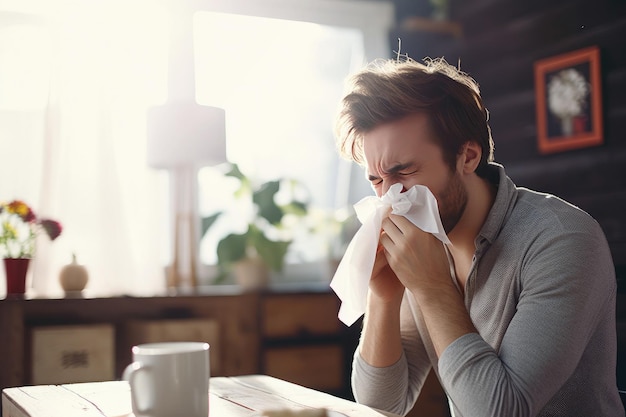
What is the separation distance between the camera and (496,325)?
1.42 m

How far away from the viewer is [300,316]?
10.5ft

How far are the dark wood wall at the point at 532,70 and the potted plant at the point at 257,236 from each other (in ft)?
3.39

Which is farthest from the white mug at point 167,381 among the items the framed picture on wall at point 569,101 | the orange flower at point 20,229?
the framed picture on wall at point 569,101

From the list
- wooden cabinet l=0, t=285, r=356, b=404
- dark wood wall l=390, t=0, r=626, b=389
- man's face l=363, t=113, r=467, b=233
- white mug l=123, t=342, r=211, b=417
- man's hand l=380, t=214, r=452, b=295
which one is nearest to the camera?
white mug l=123, t=342, r=211, b=417

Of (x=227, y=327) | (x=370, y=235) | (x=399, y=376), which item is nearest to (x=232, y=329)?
(x=227, y=327)

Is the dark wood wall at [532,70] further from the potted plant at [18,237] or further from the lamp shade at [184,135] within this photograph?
the potted plant at [18,237]

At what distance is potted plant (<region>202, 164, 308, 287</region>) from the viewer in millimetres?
3254

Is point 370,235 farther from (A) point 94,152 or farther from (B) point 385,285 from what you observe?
(A) point 94,152

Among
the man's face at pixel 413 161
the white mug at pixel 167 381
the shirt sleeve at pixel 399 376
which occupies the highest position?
the man's face at pixel 413 161

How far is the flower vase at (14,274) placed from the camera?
2730mm

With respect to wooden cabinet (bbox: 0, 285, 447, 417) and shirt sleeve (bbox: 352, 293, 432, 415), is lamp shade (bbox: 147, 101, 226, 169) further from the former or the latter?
shirt sleeve (bbox: 352, 293, 432, 415)

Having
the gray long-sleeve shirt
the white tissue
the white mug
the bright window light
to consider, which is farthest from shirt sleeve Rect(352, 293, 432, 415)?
the bright window light

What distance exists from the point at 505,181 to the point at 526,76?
6.76 ft

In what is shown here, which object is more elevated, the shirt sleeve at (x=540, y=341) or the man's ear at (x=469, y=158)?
the man's ear at (x=469, y=158)
